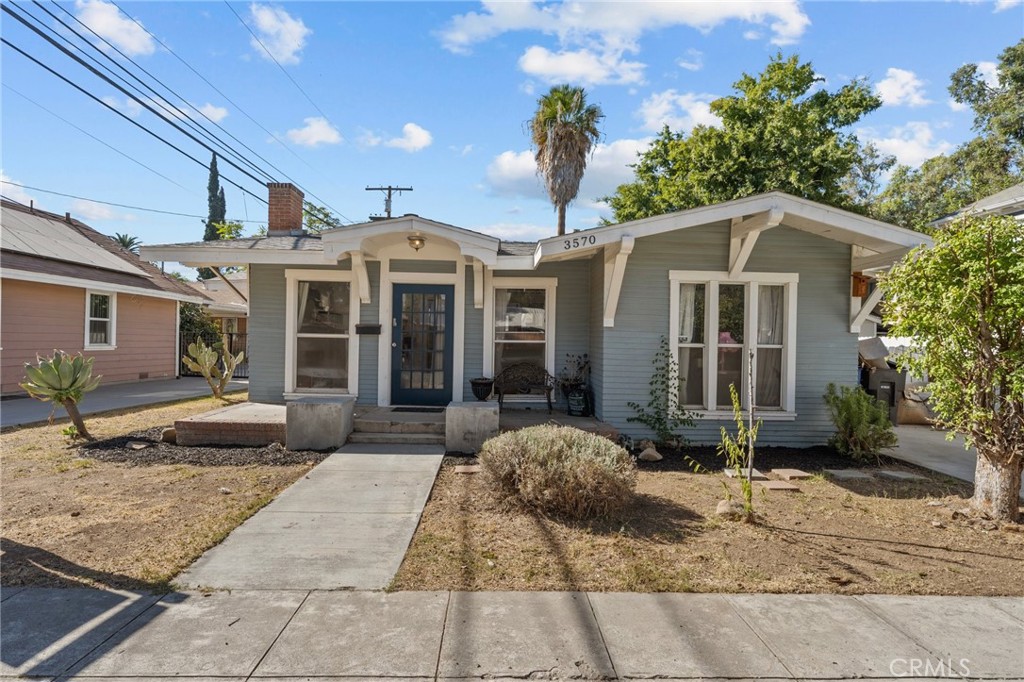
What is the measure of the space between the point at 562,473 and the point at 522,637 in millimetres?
1757

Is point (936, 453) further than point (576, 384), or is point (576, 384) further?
point (576, 384)

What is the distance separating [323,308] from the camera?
8242 mm

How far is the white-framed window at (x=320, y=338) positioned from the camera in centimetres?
815

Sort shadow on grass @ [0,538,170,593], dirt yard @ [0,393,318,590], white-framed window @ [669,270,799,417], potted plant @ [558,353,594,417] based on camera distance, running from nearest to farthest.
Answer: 1. shadow on grass @ [0,538,170,593]
2. dirt yard @ [0,393,318,590]
3. white-framed window @ [669,270,799,417]
4. potted plant @ [558,353,594,417]

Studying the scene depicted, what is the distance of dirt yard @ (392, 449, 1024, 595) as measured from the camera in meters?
3.16

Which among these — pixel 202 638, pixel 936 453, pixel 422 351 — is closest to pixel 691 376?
pixel 936 453

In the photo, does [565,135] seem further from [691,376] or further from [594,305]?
[691,376]

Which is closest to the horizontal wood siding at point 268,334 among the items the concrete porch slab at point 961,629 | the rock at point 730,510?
the rock at point 730,510

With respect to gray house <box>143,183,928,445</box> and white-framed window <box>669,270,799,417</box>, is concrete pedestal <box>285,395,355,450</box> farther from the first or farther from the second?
white-framed window <box>669,270,799,417</box>

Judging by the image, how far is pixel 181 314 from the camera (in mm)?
17047

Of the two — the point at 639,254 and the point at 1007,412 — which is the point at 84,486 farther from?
the point at 1007,412

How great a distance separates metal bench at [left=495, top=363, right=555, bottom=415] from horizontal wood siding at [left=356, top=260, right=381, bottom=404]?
1.98 metres

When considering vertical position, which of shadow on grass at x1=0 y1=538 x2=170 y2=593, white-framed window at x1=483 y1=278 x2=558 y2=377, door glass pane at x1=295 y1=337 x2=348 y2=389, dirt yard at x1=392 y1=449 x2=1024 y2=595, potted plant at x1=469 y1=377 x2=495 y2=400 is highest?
white-framed window at x1=483 y1=278 x2=558 y2=377

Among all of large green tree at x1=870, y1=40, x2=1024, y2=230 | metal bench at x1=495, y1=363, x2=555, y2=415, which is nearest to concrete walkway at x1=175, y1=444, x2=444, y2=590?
metal bench at x1=495, y1=363, x2=555, y2=415
